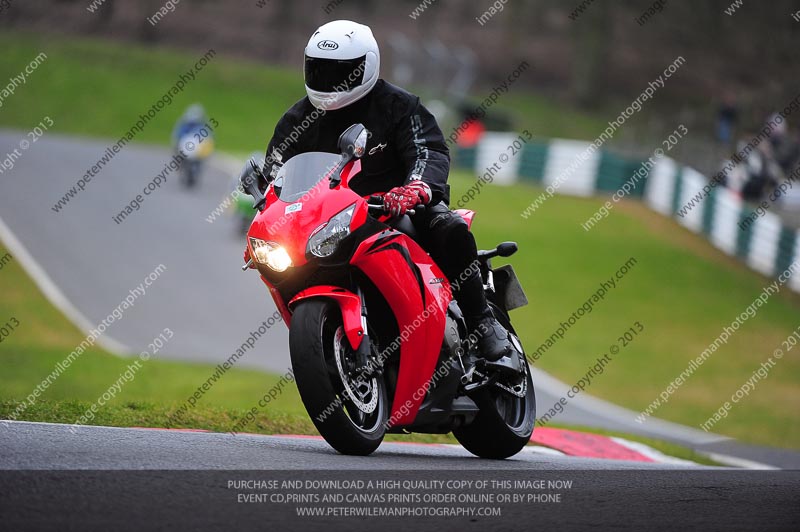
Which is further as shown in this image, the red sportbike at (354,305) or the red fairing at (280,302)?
the red fairing at (280,302)

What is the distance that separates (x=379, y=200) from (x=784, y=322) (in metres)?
16.9

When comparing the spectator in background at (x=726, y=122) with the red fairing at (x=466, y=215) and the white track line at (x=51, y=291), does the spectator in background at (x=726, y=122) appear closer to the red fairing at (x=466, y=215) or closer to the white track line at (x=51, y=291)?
the white track line at (x=51, y=291)

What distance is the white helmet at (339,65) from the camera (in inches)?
244

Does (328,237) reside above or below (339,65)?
below

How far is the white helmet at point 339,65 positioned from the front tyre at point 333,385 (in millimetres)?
1210

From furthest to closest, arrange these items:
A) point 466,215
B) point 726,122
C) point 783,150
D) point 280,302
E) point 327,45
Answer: point 726,122 → point 783,150 → point 466,215 → point 327,45 → point 280,302

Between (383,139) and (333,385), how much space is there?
4.96 feet

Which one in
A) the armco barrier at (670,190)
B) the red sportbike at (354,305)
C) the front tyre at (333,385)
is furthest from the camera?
the armco barrier at (670,190)

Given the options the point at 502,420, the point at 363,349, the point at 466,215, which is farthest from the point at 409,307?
the point at 502,420

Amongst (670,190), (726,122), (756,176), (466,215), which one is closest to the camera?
(466,215)

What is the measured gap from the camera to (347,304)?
18.9ft

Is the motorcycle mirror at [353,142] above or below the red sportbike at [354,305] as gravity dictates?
above

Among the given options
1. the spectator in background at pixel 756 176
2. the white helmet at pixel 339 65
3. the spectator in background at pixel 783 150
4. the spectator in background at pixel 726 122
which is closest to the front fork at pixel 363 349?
the white helmet at pixel 339 65

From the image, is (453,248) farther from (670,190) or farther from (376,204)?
(670,190)
